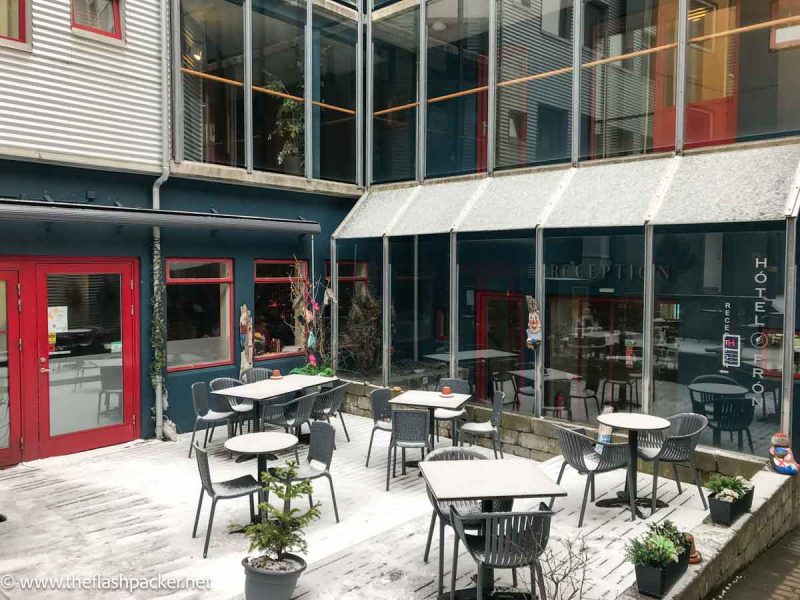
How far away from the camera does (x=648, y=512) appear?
243 inches

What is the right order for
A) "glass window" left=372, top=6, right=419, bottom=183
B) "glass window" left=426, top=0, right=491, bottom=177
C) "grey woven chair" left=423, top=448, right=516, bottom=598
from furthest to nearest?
"glass window" left=372, top=6, right=419, bottom=183
"glass window" left=426, top=0, right=491, bottom=177
"grey woven chair" left=423, top=448, right=516, bottom=598

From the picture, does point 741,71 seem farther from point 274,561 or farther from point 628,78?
point 274,561

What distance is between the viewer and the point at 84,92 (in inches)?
320

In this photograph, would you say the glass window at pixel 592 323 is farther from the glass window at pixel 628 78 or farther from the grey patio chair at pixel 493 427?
the glass window at pixel 628 78

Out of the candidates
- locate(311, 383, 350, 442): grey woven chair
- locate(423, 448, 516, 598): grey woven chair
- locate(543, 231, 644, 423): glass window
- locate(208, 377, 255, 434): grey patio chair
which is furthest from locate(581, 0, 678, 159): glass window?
locate(208, 377, 255, 434): grey patio chair

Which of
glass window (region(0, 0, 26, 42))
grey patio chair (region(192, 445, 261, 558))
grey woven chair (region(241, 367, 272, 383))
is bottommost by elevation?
grey patio chair (region(192, 445, 261, 558))

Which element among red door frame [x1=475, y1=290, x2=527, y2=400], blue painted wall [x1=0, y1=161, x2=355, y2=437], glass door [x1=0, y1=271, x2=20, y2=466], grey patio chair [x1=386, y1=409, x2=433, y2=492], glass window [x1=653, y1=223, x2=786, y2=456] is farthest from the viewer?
red door frame [x1=475, y1=290, x2=527, y2=400]

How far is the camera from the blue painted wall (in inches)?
309

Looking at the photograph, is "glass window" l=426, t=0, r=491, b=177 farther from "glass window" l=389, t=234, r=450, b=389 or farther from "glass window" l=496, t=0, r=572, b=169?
"glass window" l=389, t=234, r=450, b=389

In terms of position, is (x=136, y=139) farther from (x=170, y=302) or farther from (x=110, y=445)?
(x=110, y=445)

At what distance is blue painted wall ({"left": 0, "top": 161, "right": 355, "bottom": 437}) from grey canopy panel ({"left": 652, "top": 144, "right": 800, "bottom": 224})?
598cm

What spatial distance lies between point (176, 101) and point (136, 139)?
2.83 ft

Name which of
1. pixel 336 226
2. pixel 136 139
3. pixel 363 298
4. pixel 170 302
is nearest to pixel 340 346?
pixel 363 298

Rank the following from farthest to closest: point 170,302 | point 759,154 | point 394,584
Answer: point 170,302 < point 759,154 < point 394,584
